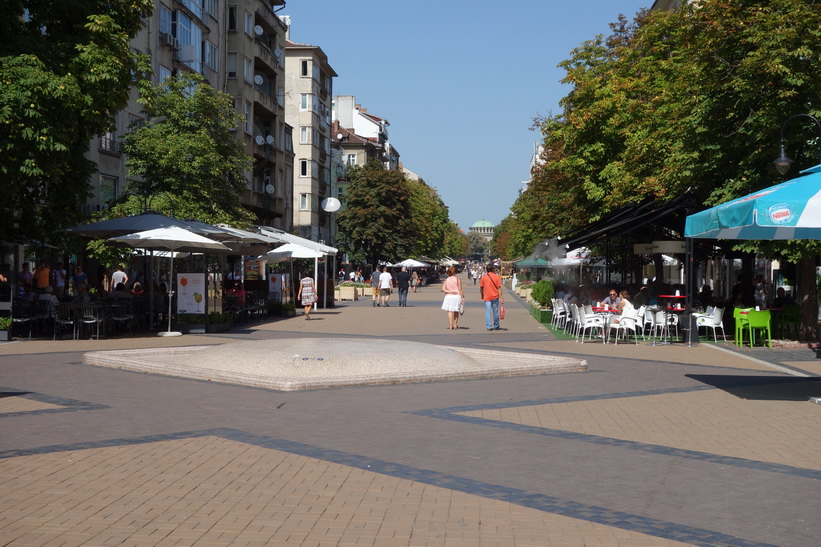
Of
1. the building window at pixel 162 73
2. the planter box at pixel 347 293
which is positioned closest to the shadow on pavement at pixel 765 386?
the building window at pixel 162 73

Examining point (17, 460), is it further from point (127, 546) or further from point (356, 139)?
point (356, 139)

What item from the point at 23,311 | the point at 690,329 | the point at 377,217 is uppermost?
the point at 377,217

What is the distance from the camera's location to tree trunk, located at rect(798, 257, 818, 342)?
21.3m

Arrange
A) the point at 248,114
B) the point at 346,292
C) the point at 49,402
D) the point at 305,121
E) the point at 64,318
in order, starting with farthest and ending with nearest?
the point at 305,121, the point at 248,114, the point at 346,292, the point at 64,318, the point at 49,402

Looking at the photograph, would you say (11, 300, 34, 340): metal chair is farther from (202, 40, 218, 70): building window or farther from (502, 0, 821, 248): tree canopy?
(202, 40, 218, 70): building window

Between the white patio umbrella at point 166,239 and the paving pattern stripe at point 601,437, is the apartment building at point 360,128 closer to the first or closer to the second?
the white patio umbrella at point 166,239

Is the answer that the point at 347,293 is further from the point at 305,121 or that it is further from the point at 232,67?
the point at 305,121

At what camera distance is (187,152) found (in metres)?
31.4

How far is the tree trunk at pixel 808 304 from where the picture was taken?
21297 millimetres

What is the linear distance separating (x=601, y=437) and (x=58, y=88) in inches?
524

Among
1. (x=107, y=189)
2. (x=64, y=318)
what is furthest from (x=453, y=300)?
(x=107, y=189)

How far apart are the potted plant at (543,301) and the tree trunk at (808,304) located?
9.90 meters

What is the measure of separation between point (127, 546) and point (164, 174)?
90.7ft

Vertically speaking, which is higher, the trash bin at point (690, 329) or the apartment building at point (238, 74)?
the apartment building at point (238, 74)
